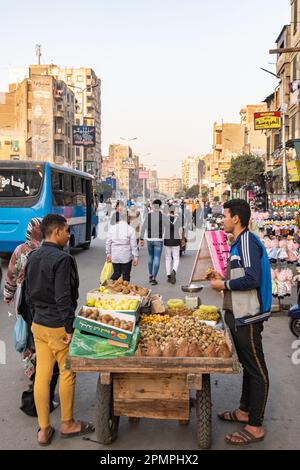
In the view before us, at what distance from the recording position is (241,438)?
441 centimetres

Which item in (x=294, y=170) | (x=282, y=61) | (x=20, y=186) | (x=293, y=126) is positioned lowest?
(x=20, y=186)

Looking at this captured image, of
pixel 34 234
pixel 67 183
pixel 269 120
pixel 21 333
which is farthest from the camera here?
pixel 269 120

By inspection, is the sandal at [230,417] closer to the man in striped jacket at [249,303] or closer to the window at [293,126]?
the man in striped jacket at [249,303]

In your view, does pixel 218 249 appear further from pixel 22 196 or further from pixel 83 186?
pixel 83 186

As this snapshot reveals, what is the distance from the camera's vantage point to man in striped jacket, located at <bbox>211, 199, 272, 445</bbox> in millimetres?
4305

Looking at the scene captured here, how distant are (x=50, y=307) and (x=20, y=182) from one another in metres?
12.0

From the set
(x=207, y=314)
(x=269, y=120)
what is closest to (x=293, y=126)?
(x=269, y=120)

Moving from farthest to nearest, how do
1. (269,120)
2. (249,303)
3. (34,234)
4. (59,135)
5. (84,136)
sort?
(59,135) < (84,136) < (269,120) < (34,234) < (249,303)

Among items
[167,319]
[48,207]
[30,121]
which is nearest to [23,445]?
[167,319]

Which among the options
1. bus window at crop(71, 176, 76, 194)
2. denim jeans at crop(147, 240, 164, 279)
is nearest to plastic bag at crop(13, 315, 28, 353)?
denim jeans at crop(147, 240, 164, 279)

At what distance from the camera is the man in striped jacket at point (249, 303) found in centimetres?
430

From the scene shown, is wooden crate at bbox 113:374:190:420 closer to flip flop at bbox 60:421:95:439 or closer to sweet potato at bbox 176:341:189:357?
sweet potato at bbox 176:341:189:357

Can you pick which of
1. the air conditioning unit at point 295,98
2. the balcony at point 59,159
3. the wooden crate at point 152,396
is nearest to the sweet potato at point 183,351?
the wooden crate at point 152,396

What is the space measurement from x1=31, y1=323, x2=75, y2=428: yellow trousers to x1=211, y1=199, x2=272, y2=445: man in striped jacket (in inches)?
55.9
